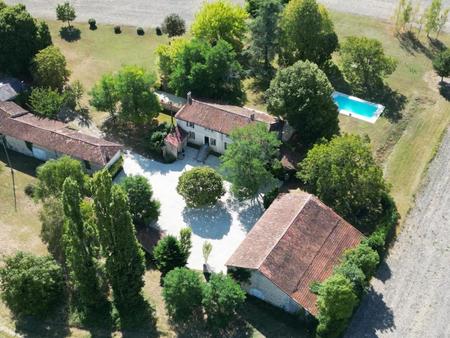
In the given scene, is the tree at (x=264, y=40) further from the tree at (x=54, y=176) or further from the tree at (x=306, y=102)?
the tree at (x=54, y=176)

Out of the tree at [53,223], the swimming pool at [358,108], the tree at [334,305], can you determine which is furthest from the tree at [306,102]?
the tree at [53,223]

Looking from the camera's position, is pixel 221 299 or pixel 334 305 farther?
pixel 221 299

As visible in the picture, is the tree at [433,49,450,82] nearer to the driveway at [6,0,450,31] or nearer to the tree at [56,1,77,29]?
the driveway at [6,0,450,31]

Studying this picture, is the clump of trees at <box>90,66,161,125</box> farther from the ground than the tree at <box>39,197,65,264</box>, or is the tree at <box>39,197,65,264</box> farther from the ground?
the clump of trees at <box>90,66,161,125</box>

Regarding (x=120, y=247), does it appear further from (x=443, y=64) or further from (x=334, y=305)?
(x=443, y=64)

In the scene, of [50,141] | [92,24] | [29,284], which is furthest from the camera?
[92,24]

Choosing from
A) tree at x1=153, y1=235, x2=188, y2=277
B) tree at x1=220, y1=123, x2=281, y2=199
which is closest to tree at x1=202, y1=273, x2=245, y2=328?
tree at x1=153, y1=235, x2=188, y2=277

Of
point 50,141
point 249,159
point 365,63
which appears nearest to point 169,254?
point 249,159

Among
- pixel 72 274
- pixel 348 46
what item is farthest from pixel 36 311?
pixel 348 46
